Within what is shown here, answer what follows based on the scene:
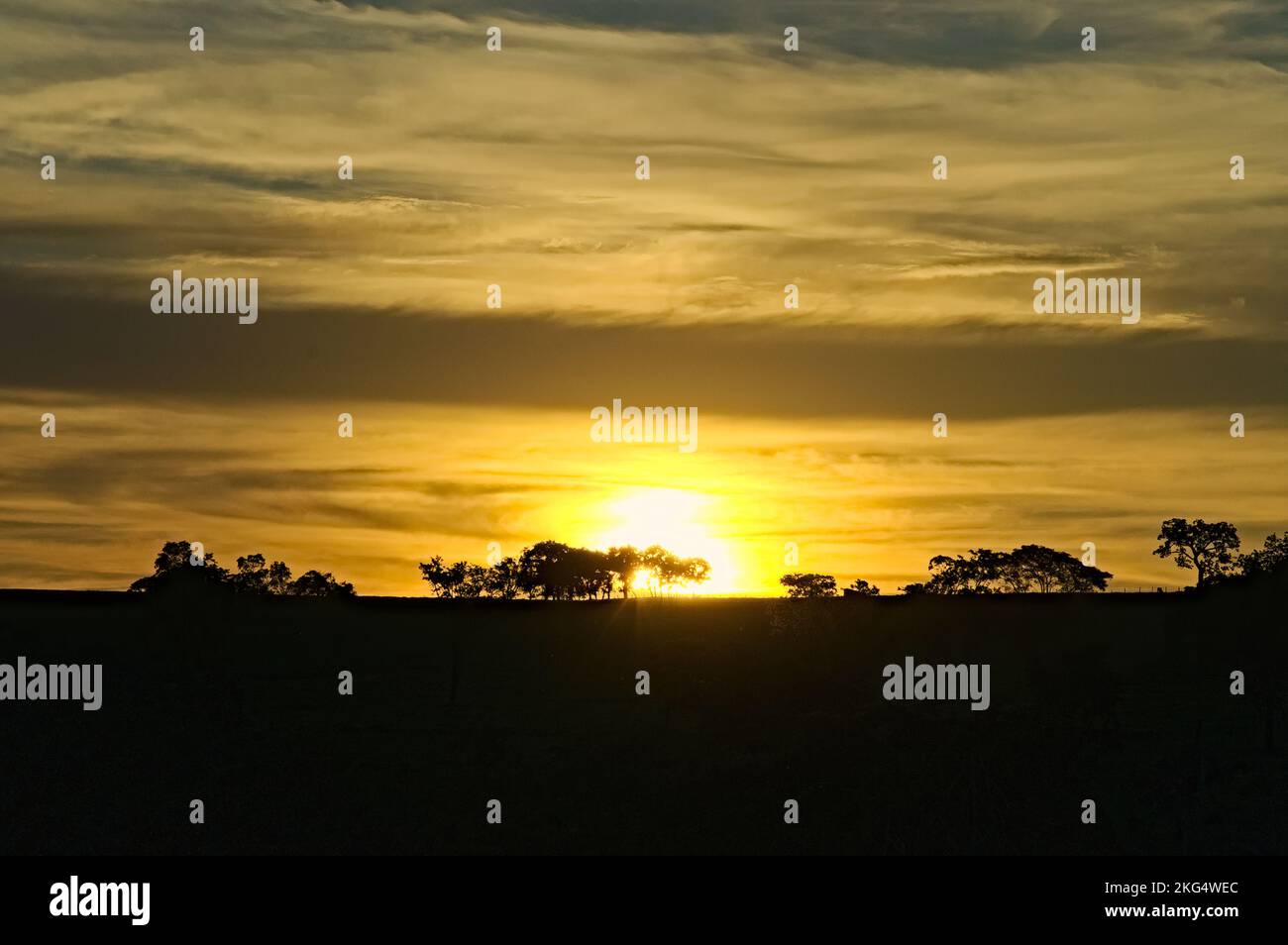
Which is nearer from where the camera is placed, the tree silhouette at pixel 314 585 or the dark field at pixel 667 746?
the dark field at pixel 667 746

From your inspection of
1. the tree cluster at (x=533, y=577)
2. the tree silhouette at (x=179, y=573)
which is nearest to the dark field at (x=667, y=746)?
the tree silhouette at (x=179, y=573)

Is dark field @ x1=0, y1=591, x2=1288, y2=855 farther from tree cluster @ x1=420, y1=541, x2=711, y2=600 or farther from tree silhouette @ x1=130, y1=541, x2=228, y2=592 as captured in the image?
tree cluster @ x1=420, y1=541, x2=711, y2=600

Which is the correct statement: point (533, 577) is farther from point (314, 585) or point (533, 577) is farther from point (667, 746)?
point (667, 746)

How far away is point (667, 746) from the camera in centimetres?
6712

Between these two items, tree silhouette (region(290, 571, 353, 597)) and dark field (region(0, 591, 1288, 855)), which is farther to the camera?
tree silhouette (region(290, 571, 353, 597))

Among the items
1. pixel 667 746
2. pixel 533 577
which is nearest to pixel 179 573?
pixel 667 746

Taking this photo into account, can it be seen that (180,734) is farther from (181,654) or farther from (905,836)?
(905,836)

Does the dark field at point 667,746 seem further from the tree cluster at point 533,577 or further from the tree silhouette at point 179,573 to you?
the tree cluster at point 533,577

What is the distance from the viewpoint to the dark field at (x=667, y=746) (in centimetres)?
5569

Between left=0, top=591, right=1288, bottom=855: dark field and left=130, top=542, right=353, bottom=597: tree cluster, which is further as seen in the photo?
left=130, top=542, right=353, bottom=597: tree cluster

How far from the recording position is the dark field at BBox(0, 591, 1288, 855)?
55688mm

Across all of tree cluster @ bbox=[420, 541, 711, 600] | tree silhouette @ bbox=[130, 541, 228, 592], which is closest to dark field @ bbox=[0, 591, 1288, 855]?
tree silhouette @ bbox=[130, 541, 228, 592]

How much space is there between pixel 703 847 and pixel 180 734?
26292 millimetres

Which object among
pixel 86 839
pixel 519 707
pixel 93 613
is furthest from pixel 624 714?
pixel 93 613
